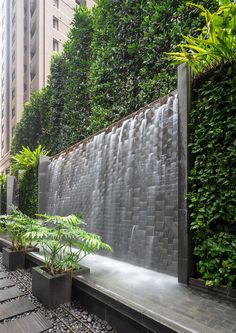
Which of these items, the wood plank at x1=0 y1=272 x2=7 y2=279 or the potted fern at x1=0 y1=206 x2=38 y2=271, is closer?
the wood plank at x1=0 y1=272 x2=7 y2=279

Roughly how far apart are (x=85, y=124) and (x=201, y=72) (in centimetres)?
763

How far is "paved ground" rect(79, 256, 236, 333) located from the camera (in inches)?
93.4

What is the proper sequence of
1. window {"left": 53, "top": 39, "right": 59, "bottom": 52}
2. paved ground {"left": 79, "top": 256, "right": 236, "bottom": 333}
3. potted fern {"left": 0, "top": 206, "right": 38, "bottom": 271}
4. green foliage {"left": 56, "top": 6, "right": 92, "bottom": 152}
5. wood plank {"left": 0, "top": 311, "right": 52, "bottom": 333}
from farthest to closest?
window {"left": 53, "top": 39, "right": 59, "bottom": 52} → green foliage {"left": 56, "top": 6, "right": 92, "bottom": 152} → potted fern {"left": 0, "top": 206, "right": 38, "bottom": 271} → wood plank {"left": 0, "top": 311, "right": 52, "bottom": 333} → paved ground {"left": 79, "top": 256, "right": 236, "bottom": 333}

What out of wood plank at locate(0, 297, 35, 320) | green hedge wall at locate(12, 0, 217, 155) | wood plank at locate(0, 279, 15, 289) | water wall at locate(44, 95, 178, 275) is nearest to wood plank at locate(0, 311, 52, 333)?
wood plank at locate(0, 297, 35, 320)

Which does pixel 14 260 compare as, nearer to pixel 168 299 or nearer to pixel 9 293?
pixel 9 293

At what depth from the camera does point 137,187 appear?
501 cm

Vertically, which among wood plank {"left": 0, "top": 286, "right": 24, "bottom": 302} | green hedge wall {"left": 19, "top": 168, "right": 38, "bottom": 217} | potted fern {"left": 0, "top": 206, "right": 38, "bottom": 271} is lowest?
wood plank {"left": 0, "top": 286, "right": 24, "bottom": 302}

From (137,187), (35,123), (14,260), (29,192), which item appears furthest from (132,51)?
(35,123)

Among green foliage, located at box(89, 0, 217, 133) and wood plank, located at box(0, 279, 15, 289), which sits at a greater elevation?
green foliage, located at box(89, 0, 217, 133)

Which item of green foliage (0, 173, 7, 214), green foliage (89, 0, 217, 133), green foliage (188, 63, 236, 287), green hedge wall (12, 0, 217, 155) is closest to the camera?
green foliage (188, 63, 236, 287)

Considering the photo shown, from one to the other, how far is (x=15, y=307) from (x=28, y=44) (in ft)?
133

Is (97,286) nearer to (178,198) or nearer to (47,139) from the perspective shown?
(178,198)

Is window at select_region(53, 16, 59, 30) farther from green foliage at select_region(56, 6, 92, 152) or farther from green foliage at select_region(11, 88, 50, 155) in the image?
green foliage at select_region(56, 6, 92, 152)

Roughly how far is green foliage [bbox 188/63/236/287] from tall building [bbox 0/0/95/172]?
1269 inches
